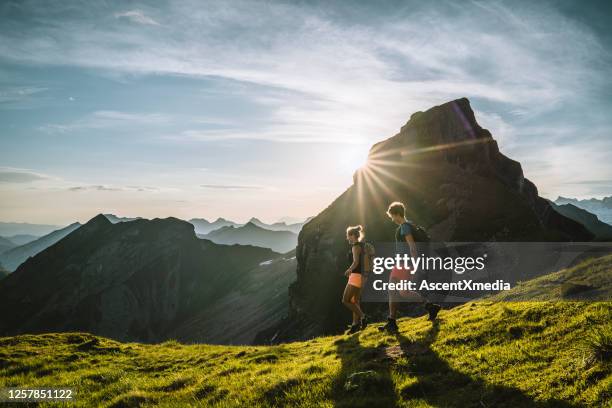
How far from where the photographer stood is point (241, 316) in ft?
557

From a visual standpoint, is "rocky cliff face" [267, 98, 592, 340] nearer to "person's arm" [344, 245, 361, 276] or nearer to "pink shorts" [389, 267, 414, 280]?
"person's arm" [344, 245, 361, 276]

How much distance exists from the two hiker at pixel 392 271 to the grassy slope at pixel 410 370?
79 centimetres

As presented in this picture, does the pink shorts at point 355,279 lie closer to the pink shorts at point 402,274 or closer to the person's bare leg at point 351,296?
the person's bare leg at point 351,296

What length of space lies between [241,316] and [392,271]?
550 feet

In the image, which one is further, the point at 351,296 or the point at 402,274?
the point at 351,296

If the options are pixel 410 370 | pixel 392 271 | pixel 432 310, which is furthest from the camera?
pixel 432 310

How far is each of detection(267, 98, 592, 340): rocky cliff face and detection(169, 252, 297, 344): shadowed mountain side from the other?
93.0 ft

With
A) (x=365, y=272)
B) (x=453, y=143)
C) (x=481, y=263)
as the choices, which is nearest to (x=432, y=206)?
(x=453, y=143)

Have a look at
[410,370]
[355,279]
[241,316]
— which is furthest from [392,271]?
[241,316]

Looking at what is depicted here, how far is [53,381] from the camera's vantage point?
1222 cm

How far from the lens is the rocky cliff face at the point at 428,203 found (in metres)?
88.7

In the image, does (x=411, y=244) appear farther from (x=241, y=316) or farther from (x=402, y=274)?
(x=241, y=316)

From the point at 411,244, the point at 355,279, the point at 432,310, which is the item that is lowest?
the point at 432,310

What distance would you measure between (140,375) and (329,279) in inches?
3837
